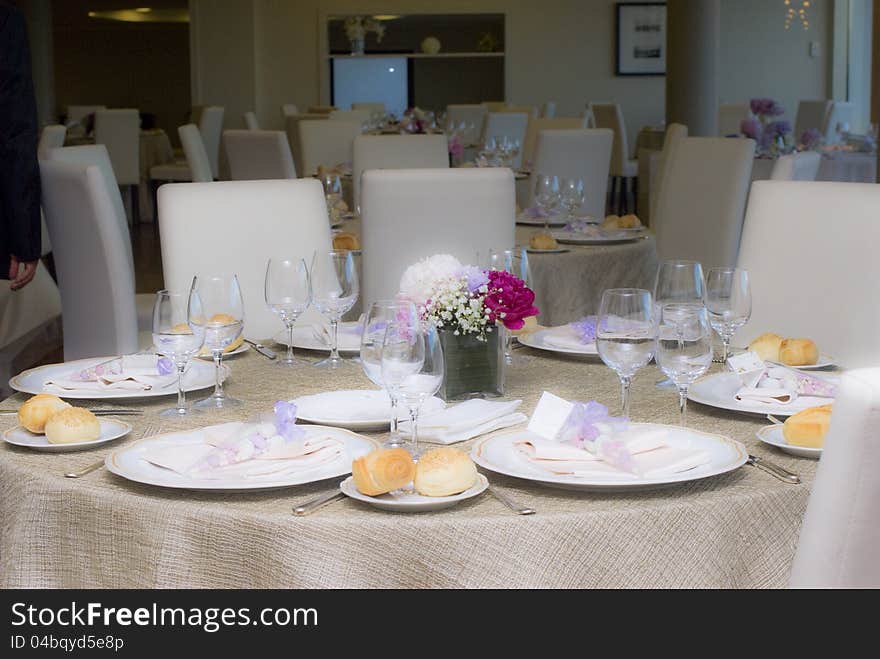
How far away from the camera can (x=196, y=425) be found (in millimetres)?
1724

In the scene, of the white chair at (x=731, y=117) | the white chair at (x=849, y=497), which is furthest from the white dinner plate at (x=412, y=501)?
the white chair at (x=731, y=117)

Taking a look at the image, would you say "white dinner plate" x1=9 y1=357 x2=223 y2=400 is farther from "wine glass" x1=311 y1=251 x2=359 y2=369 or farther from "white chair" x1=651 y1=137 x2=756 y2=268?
"white chair" x1=651 y1=137 x2=756 y2=268

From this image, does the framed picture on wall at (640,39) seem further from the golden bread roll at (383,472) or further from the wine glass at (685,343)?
the golden bread roll at (383,472)

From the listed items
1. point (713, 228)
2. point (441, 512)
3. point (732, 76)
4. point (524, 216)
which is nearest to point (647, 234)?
point (713, 228)

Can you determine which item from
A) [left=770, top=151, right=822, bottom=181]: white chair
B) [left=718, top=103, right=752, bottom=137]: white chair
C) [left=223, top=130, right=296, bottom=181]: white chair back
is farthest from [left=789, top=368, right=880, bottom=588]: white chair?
[left=718, top=103, right=752, bottom=137]: white chair

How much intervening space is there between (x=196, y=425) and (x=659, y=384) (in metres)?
0.73

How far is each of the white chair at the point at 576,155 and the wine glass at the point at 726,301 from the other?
3.55m

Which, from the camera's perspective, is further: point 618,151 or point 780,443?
point 618,151

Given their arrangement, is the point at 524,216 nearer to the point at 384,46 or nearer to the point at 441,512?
the point at 441,512

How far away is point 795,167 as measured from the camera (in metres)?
3.54

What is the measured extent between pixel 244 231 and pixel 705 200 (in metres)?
1.78

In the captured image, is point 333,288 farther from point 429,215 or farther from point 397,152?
point 397,152

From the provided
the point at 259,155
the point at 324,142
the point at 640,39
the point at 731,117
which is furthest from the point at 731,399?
the point at 640,39

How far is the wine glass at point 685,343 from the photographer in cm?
156
